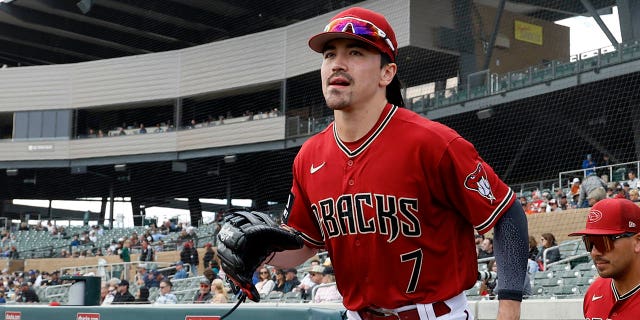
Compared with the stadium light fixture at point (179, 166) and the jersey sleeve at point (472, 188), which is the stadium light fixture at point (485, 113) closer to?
the stadium light fixture at point (179, 166)

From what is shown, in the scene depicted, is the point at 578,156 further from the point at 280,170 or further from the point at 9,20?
the point at 9,20

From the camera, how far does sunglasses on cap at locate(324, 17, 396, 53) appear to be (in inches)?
104

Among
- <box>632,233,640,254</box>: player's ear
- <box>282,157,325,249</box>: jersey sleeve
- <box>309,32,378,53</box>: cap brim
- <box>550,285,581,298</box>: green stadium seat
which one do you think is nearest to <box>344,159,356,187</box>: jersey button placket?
<box>282,157,325,249</box>: jersey sleeve

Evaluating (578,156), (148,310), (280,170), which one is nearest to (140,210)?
(280,170)

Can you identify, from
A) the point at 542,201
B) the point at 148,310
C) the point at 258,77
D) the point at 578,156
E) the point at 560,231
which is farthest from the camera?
the point at 258,77

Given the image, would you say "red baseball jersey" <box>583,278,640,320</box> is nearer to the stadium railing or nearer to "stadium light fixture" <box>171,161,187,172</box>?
the stadium railing

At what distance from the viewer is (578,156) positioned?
23.3 metres

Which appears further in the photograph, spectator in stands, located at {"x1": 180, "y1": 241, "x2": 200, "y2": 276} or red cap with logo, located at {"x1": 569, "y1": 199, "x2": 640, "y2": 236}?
spectator in stands, located at {"x1": 180, "y1": 241, "x2": 200, "y2": 276}

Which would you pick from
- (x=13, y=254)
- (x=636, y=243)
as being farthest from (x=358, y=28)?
(x=13, y=254)

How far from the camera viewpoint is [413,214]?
2600 millimetres

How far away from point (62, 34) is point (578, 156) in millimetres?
24533

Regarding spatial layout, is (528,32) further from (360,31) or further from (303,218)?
(360,31)

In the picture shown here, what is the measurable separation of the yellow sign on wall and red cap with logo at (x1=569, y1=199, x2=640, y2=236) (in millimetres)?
25900

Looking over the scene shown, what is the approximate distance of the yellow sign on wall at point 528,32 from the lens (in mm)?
28859
